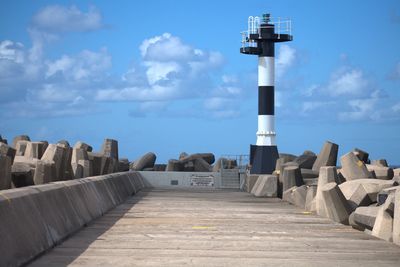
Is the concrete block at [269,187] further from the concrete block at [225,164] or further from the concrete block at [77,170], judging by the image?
the concrete block at [225,164]

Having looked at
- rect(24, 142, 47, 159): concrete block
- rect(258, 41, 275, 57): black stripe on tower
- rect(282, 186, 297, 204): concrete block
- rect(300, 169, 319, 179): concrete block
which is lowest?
rect(282, 186, 297, 204): concrete block

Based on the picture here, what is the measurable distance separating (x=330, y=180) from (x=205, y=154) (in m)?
34.8

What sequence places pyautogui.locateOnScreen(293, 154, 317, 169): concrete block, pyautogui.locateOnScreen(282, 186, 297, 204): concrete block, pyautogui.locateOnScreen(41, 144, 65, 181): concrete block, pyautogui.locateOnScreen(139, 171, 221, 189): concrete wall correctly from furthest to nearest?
pyautogui.locateOnScreen(139, 171, 221, 189): concrete wall < pyautogui.locateOnScreen(293, 154, 317, 169): concrete block < pyautogui.locateOnScreen(282, 186, 297, 204): concrete block < pyautogui.locateOnScreen(41, 144, 65, 181): concrete block

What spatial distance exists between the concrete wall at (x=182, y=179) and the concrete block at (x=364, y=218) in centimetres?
2288

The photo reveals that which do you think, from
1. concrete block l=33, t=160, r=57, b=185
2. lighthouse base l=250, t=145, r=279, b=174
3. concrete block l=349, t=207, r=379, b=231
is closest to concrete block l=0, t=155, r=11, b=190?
concrete block l=33, t=160, r=57, b=185

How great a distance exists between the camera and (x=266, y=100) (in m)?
40.9

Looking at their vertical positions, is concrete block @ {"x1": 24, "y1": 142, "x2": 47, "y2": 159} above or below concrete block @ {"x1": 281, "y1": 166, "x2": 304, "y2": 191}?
above

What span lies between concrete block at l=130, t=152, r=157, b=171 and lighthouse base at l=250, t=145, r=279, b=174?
753cm

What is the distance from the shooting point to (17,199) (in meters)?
7.88

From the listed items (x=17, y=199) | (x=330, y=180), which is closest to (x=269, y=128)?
(x=330, y=180)

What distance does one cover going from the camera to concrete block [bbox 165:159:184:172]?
42750 millimetres

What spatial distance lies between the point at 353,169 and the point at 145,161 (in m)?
28.6

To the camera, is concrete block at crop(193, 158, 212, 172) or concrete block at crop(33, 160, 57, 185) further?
concrete block at crop(193, 158, 212, 172)

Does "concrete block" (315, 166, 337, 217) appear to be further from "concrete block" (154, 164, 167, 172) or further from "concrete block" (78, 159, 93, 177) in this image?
"concrete block" (154, 164, 167, 172)
